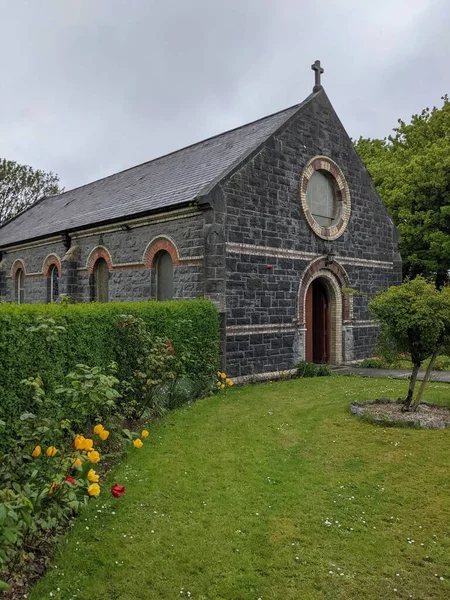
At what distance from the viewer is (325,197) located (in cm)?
1509

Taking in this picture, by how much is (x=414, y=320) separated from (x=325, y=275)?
6972 mm

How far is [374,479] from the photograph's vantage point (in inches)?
230

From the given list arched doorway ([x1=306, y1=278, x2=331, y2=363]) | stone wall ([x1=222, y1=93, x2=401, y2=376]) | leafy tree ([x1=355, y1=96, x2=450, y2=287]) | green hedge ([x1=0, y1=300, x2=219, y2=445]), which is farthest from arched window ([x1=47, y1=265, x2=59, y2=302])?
leafy tree ([x1=355, y1=96, x2=450, y2=287])

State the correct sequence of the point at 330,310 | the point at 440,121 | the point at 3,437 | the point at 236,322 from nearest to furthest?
the point at 3,437 < the point at 236,322 < the point at 330,310 < the point at 440,121

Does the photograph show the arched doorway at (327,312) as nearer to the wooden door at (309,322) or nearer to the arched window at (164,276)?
the wooden door at (309,322)

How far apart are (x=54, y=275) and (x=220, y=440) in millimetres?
13621

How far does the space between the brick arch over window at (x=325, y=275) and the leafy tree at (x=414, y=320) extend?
17.0 feet

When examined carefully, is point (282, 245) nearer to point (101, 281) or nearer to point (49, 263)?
point (101, 281)

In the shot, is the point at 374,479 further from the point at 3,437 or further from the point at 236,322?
the point at 236,322

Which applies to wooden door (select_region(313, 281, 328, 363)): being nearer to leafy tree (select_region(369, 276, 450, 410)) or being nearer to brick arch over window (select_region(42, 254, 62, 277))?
leafy tree (select_region(369, 276, 450, 410))

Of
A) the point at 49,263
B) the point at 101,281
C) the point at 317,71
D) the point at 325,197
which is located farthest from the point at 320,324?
the point at 49,263

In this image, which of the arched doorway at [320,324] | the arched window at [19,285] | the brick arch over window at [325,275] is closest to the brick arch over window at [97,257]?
the brick arch over window at [325,275]

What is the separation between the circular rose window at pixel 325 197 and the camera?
1405 centimetres

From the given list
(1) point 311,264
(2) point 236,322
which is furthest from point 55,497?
(1) point 311,264
